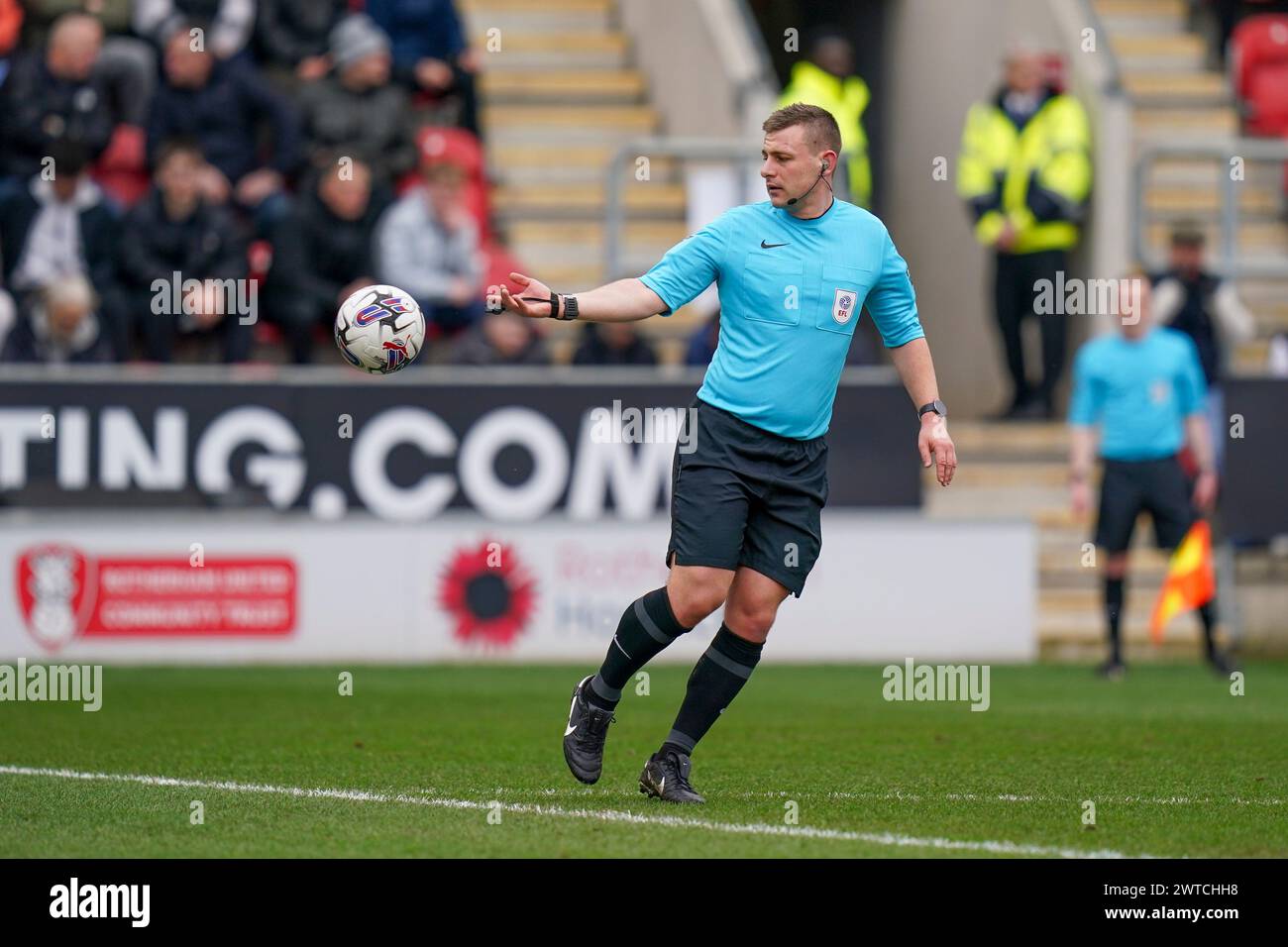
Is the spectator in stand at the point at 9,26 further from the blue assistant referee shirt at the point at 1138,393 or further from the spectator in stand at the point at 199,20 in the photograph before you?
the blue assistant referee shirt at the point at 1138,393

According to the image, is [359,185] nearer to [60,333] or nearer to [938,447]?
[60,333]

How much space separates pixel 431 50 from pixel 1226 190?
624 cm

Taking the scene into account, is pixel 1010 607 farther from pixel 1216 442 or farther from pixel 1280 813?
pixel 1280 813

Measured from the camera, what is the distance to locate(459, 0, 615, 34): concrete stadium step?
19.7 m

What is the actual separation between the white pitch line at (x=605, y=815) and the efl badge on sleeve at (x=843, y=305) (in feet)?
5.55

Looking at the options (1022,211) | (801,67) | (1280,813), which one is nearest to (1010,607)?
(1022,211)

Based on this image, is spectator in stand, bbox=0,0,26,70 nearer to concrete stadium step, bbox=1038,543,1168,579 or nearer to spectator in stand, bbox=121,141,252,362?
spectator in stand, bbox=121,141,252,362

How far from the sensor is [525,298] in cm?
720

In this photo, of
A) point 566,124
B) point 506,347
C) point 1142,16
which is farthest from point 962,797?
point 1142,16

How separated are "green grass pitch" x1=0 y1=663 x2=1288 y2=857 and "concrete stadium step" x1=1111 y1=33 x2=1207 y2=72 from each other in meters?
7.95

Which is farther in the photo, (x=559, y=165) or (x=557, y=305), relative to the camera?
(x=559, y=165)

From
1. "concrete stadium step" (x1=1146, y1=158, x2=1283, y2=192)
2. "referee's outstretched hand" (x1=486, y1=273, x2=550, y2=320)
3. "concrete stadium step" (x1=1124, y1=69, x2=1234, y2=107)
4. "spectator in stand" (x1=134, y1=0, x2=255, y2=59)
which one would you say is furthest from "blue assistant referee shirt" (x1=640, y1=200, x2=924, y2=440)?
"concrete stadium step" (x1=1124, y1=69, x2=1234, y2=107)

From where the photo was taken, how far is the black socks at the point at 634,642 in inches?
299

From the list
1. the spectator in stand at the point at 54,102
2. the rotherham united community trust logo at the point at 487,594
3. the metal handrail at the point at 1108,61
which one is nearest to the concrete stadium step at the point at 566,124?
the spectator in stand at the point at 54,102
